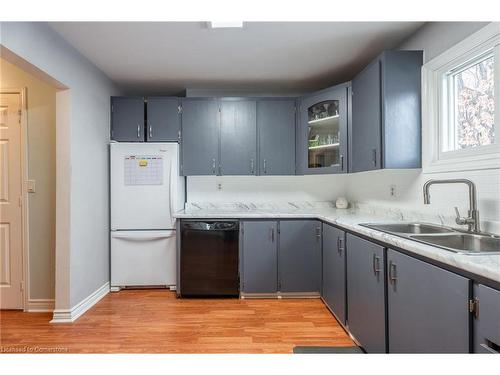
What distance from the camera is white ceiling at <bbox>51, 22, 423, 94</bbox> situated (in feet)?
7.26

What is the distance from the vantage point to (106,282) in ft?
10.4

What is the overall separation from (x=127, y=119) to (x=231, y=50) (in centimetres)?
150

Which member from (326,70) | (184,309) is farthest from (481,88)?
(184,309)

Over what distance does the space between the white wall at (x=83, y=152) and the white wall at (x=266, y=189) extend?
3.55 ft

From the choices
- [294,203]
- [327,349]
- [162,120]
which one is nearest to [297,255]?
[294,203]

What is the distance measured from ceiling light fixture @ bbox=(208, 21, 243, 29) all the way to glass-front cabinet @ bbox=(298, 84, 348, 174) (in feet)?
4.18

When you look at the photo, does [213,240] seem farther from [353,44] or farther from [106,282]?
[353,44]

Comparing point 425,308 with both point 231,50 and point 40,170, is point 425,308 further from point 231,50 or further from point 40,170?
point 40,170

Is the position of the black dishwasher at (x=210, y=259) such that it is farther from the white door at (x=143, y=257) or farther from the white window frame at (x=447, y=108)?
the white window frame at (x=447, y=108)

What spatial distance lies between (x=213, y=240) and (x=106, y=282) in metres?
1.29

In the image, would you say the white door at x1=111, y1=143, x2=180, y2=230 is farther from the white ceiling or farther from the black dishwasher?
the white ceiling

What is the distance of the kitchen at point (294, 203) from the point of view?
1.60 metres

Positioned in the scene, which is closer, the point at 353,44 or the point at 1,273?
the point at 353,44

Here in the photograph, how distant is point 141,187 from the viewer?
3.18 meters
